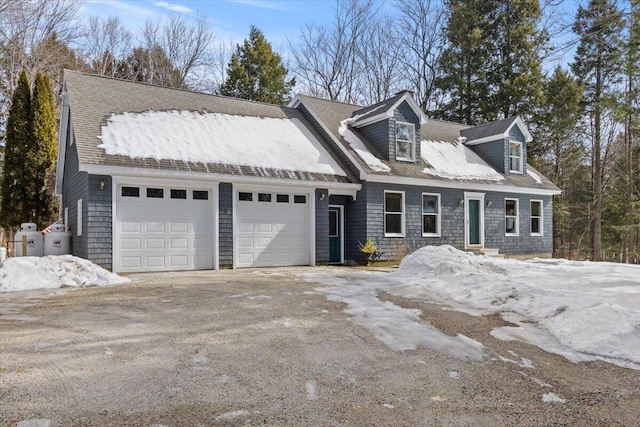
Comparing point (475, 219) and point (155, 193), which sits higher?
point (155, 193)

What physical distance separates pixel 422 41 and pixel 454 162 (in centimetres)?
1576

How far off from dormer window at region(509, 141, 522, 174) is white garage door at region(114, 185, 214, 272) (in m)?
12.6

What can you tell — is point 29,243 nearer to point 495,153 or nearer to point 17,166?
point 17,166

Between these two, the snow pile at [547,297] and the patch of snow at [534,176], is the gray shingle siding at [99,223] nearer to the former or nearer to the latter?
the snow pile at [547,297]

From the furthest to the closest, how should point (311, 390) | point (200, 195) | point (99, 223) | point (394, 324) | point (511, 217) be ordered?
point (511, 217) < point (200, 195) < point (99, 223) < point (394, 324) < point (311, 390)

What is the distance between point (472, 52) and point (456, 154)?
1282 centimetres

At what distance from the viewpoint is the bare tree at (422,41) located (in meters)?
28.8

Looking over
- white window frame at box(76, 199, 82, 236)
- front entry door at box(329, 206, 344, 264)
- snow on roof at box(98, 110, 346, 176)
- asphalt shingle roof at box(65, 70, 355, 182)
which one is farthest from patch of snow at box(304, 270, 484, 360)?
white window frame at box(76, 199, 82, 236)

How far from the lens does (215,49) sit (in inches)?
1163

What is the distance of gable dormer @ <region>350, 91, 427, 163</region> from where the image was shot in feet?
48.4

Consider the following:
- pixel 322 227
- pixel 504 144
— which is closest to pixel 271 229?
pixel 322 227

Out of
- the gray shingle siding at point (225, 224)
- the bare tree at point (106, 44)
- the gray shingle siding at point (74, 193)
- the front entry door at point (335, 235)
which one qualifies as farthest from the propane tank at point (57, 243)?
the bare tree at point (106, 44)

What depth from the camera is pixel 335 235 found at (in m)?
14.2

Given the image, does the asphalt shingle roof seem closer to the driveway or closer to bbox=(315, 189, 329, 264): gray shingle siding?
bbox=(315, 189, 329, 264): gray shingle siding
